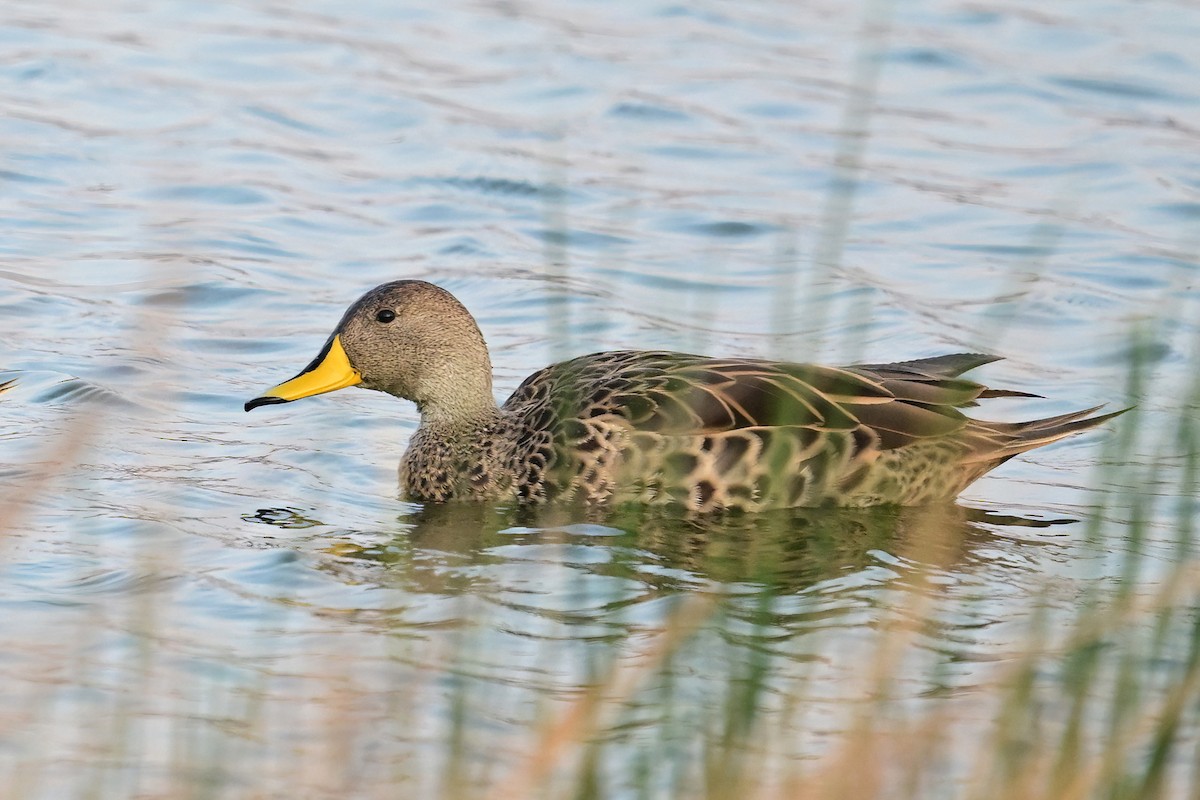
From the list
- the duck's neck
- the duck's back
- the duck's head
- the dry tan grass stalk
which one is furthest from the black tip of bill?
the dry tan grass stalk

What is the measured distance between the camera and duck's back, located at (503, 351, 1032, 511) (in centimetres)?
740

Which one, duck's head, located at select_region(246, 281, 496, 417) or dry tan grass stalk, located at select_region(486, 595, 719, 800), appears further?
duck's head, located at select_region(246, 281, 496, 417)

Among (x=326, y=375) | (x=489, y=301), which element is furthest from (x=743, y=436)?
(x=489, y=301)

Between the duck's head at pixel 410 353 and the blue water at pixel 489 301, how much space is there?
0.35 m

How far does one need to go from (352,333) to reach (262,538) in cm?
130

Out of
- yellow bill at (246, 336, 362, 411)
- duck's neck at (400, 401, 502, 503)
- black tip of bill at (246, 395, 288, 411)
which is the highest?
yellow bill at (246, 336, 362, 411)

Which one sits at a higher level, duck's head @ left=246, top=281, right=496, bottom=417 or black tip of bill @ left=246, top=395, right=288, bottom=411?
duck's head @ left=246, top=281, right=496, bottom=417

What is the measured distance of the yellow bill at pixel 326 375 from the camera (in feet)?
25.3

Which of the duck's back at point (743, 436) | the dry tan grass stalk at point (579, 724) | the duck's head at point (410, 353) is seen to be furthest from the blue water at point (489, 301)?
the duck's head at point (410, 353)

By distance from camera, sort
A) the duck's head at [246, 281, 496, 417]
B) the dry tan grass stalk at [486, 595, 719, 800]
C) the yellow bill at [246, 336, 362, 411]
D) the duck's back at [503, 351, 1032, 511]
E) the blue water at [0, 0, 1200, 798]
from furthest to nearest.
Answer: the duck's head at [246, 281, 496, 417] → the yellow bill at [246, 336, 362, 411] → the duck's back at [503, 351, 1032, 511] → the blue water at [0, 0, 1200, 798] → the dry tan grass stalk at [486, 595, 719, 800]

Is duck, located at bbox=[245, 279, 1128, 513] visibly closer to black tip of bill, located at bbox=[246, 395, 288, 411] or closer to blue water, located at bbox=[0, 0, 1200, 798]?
black tip of bill, located at bbox=[246, 395, 288, 411]

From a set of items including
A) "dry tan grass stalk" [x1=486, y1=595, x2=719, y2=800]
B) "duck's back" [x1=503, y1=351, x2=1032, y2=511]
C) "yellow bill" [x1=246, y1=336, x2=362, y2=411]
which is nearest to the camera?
"dry tan grass stalk" [x1=486, y1=595, x2=719, y2=800]

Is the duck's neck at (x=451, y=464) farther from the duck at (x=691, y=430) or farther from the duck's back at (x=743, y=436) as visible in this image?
the duck's back at (x=743, y=436)

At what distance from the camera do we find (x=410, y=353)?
802 centimetres
